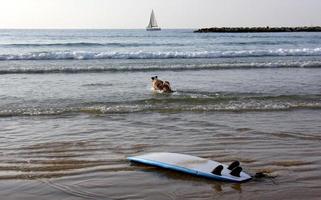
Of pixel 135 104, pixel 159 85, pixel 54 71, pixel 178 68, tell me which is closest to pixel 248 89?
pixel 159 85

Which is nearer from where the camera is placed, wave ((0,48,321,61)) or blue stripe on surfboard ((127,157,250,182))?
blue stripe on surfboard ((127,157,250,182))

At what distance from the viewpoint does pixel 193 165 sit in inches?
254

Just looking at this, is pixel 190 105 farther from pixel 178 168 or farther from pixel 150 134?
pixel 178 168

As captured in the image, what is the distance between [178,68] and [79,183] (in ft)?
56.0

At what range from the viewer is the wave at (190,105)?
440 inches

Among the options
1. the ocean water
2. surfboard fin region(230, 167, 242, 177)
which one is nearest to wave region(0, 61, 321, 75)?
the ocean water

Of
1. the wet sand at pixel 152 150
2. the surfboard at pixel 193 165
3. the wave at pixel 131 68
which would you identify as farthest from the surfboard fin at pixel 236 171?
the wave at pixel 131 68

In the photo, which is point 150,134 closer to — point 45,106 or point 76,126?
point 76,126

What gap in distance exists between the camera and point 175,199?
5414 millimetres

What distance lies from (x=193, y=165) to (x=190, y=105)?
5673 mm

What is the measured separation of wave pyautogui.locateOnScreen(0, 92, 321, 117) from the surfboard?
436cm

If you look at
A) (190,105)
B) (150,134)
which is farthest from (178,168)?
(190,105)

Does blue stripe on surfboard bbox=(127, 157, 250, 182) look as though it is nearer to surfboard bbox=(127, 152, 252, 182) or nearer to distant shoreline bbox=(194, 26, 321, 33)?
surfboard bbox=(127, 152, 252, 182)

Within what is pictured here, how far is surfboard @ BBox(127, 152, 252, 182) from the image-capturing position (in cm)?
611
